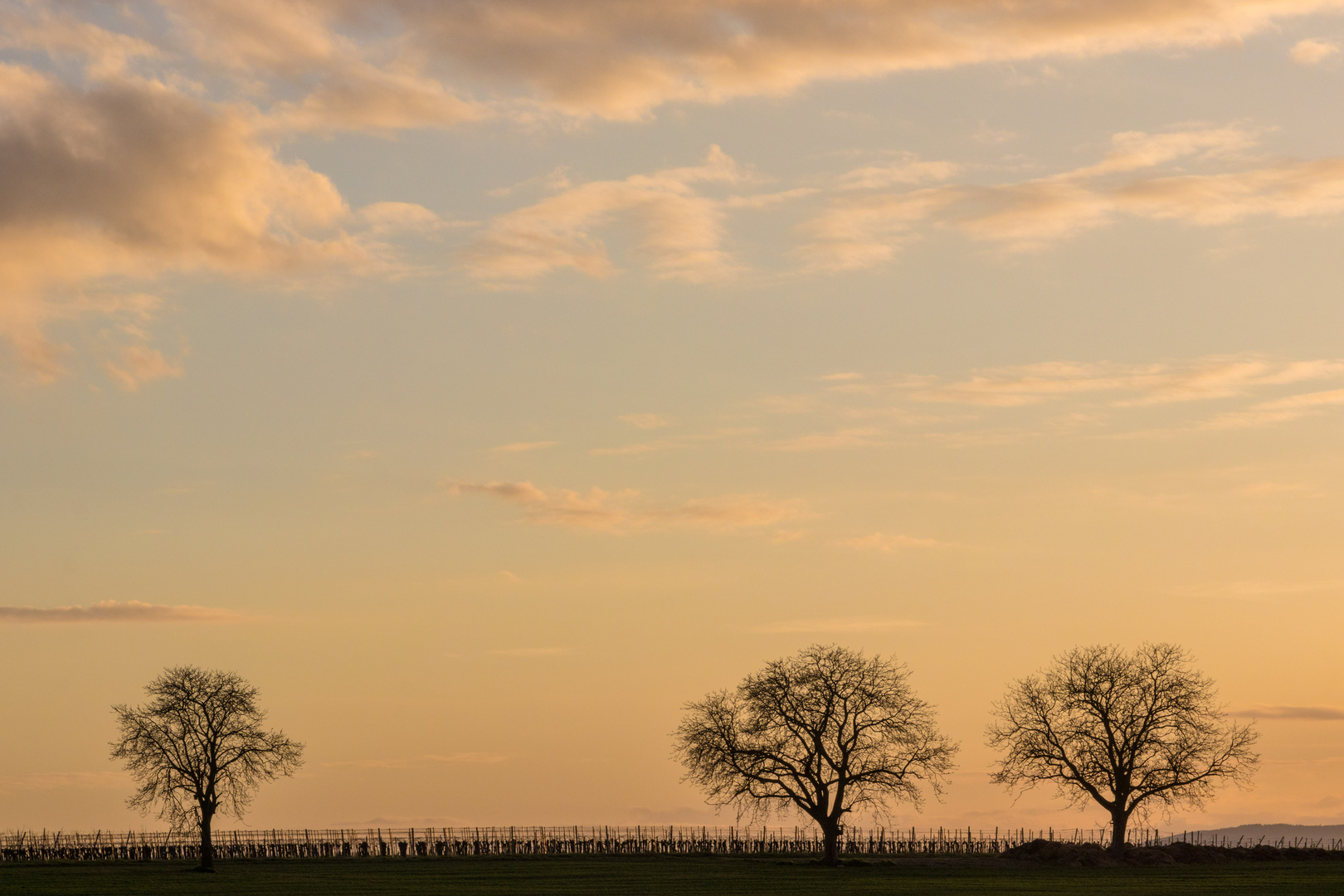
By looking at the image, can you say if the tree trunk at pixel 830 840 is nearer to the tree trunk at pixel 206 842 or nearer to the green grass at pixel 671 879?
the green grass at pixel 671 879

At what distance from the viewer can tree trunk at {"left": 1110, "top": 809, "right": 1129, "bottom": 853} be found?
286ft

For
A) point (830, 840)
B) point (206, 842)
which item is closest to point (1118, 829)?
point (830, 840)

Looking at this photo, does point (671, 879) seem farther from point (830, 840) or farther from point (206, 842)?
point (206, 842)

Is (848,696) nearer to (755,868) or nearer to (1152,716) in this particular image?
(755,868)

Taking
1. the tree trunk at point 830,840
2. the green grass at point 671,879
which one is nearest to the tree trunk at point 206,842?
the green grass at point 671,879

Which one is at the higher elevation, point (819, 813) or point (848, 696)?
point (848, 696)

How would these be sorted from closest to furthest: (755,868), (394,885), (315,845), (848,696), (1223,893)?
(1223,893)
(394,885)
(755,868)
(848,696)
(315,845)

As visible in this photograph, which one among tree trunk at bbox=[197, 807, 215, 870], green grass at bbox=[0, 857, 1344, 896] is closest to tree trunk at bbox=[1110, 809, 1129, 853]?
green grass at bbox=[0, 857, 1344, 896]

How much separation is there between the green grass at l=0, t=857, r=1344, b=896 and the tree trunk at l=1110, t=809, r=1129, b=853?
4675 mm

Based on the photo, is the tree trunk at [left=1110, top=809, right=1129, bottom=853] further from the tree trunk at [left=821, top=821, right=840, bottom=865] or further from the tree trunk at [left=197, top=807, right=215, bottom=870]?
the tree trunk at [left=197, top=807, right=215, bottom=870]

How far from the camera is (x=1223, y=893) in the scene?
58500mm

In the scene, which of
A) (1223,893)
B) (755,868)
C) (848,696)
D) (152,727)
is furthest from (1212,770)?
(152,727)

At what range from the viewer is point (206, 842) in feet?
296

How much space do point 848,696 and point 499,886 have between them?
28581 millimetres
